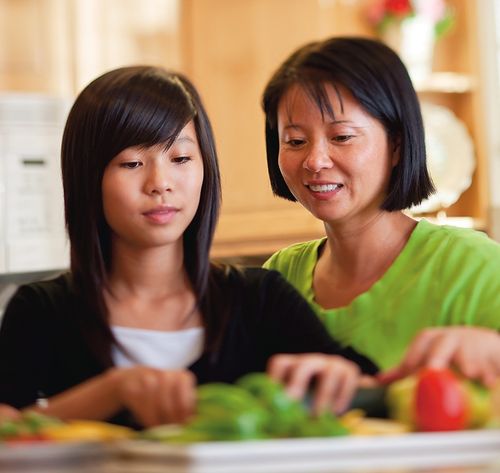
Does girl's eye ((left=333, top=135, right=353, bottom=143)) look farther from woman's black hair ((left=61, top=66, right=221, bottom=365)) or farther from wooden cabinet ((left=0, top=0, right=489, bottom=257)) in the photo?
wooden cabinet ((left=0, top=0, right=489, bottom=257))

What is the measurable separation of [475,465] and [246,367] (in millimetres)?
553

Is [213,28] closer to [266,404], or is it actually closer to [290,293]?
[290,293]

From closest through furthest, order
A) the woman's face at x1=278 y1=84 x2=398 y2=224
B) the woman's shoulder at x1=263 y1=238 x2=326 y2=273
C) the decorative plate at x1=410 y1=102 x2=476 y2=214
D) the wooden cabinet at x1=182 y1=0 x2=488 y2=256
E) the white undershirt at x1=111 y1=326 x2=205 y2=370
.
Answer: the white undershirt at x1=111 y1=326 x2=205 y2=370 < the woman's face at x1=278 y1=84 x2=398 y2=224 < the woman's shoulder at x1=263 y1=238 x2=326 y2=273 < the wooden cabinet at x1=182 y1=0 x2=488 y2=256 < the decorative plate at x1=410 y1=102 x2=476 y2=214

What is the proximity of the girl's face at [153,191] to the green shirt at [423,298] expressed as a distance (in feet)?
1.08

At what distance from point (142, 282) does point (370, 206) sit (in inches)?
17.6

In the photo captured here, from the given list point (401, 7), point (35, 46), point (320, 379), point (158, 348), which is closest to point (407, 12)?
point (401, 7)

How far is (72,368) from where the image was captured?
4.17 feet

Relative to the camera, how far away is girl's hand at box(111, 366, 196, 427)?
886mm

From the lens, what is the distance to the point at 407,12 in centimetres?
412

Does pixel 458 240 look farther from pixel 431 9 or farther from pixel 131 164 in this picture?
pixel 431 9

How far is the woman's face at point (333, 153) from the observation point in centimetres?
153

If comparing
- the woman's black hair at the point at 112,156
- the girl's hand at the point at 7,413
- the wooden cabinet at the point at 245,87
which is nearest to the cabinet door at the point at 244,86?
the wooden cabinet at the point at 245,87

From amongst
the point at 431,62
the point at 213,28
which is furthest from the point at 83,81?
the point at 431,62

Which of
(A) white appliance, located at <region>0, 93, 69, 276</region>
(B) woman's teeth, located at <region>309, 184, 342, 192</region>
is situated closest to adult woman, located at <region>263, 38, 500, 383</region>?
(B) woman's teeth, located at <region>309, 184, 342, 192</region>
